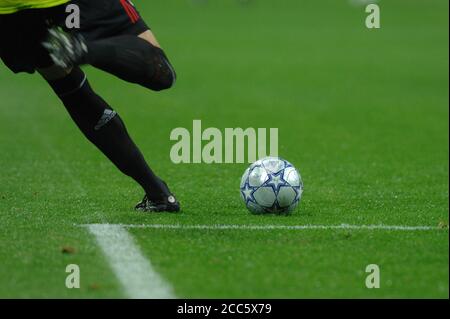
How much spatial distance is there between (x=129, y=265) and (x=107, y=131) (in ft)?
5.73

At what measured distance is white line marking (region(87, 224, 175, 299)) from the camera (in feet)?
18.2

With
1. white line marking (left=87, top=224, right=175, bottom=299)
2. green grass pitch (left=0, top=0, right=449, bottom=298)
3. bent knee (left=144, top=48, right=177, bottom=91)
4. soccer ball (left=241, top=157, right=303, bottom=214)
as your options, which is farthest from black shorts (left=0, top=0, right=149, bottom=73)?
soccer ball (left=241, top=157, right=303, bottom=214)

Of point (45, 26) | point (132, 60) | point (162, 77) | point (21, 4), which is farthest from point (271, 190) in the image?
point (21, 4)

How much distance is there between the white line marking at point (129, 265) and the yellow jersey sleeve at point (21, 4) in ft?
4.97

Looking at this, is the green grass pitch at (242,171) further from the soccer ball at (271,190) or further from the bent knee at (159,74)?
the bent knee at (159,74)

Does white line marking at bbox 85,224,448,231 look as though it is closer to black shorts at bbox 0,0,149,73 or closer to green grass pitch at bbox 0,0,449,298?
green grass pitch at bbox 0,0,449,298

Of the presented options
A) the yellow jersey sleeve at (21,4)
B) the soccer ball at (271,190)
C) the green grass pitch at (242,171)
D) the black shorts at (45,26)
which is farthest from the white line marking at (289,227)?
the yellow jersey sleeve at (21,4)

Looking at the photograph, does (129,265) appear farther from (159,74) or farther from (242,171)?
(242,171)

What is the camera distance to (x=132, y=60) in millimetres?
6906

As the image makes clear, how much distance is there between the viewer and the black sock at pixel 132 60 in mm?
6766

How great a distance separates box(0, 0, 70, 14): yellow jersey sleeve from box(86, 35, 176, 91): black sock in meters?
0.53

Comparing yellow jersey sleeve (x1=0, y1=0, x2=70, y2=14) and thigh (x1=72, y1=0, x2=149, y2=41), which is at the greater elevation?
yellow jersey sleeve (x1=0, y1=0, x2=70, y2=14)

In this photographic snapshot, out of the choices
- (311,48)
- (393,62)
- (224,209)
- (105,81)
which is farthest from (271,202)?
(311,48)
